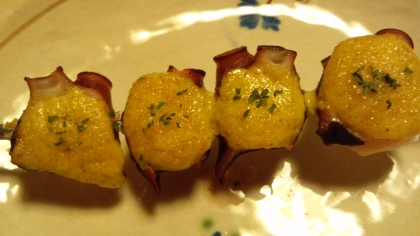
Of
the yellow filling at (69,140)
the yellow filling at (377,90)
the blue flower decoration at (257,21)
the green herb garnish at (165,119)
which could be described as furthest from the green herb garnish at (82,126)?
the blue flower decoration at (257,21)

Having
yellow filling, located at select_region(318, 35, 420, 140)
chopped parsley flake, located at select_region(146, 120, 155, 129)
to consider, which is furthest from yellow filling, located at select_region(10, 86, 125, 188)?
yellow filling, located at select_region(318, 35, 420, 140)

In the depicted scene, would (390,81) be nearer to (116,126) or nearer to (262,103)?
(262,103)

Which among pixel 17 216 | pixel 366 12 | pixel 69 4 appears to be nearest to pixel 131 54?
pixel 69 4

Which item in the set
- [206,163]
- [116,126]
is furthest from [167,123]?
[206,163]

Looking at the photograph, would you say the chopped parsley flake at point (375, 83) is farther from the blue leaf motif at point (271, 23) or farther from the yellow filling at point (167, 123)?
the blue leaf motif at point (271, 23)

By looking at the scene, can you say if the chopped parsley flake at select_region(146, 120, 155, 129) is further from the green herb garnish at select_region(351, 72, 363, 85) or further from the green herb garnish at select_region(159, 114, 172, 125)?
the green herb garnish at select_region(351, 72, 363, 85)

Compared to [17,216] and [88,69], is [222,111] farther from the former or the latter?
[17,216]
